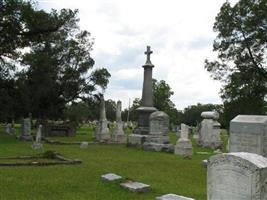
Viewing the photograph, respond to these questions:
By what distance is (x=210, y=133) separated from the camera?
1146 inches

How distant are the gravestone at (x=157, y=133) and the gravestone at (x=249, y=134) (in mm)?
10783

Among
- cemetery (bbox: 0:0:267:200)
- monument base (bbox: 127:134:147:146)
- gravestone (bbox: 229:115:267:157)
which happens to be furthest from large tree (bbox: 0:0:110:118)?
gravestone (bbox: 229:115:267:157)

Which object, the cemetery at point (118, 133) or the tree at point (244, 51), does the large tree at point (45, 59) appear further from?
the tree at point (244, 51)

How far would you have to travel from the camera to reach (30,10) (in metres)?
27.8

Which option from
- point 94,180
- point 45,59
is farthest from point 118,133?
point 94,180

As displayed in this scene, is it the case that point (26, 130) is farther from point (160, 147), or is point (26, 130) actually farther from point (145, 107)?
point (160, 147)

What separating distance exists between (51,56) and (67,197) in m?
30.1

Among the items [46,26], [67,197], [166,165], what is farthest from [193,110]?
[67,197]

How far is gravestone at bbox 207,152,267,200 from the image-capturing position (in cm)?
650

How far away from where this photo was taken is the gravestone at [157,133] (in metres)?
23.5

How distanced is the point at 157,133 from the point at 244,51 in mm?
11386

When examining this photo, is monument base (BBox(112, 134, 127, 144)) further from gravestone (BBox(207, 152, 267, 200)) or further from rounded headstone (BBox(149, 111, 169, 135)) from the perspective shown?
gravestone (BBox(207, 152, 267, 200))

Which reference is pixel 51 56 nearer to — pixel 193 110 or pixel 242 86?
pixel 242 86

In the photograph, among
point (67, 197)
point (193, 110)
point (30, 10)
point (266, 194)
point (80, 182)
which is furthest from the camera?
point (193, 110)
